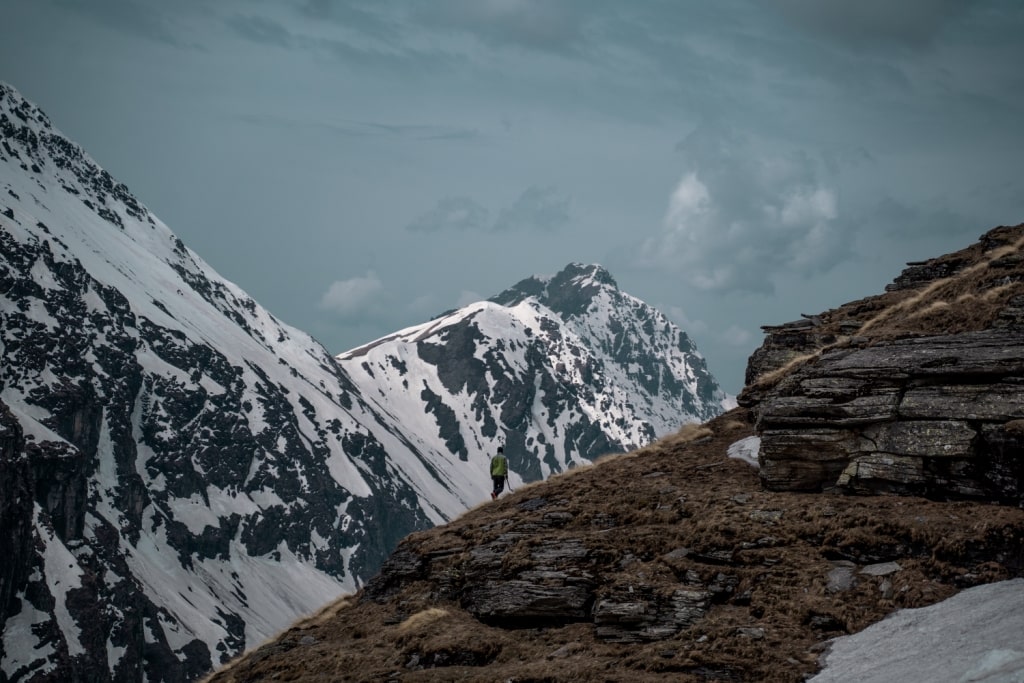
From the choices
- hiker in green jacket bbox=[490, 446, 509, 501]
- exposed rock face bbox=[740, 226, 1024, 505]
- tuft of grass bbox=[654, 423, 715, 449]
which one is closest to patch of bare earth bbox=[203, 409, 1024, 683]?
exposed rock face bbox=[740, 226, 1024, 505]

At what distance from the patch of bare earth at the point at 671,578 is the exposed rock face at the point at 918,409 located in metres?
0.78

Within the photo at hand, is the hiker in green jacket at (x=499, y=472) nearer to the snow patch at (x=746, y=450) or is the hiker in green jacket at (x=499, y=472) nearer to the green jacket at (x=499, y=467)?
the green jacket at (x=499, y=467)

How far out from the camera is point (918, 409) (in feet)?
75.2

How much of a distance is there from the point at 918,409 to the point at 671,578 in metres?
7.51

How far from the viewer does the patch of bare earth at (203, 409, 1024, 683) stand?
19.0 metres

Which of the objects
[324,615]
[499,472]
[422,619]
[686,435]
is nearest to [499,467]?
[499,472]

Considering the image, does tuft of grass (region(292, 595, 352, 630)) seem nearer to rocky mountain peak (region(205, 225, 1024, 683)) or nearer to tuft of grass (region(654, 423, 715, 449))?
rocky mountain peak (region(205, 225, 1024, 683))

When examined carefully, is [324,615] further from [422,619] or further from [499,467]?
[499,467]

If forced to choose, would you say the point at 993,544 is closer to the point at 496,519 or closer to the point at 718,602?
the point at 718,602

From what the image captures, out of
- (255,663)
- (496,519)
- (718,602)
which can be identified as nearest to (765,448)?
(718,602)

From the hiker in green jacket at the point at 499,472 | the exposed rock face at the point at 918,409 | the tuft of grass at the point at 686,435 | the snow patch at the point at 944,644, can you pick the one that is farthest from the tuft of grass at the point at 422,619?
the tuft of grass at the point at 686,435

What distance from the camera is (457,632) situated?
22.4 m

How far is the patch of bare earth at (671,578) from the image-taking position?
19000 mm

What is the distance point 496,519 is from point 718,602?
891cm
